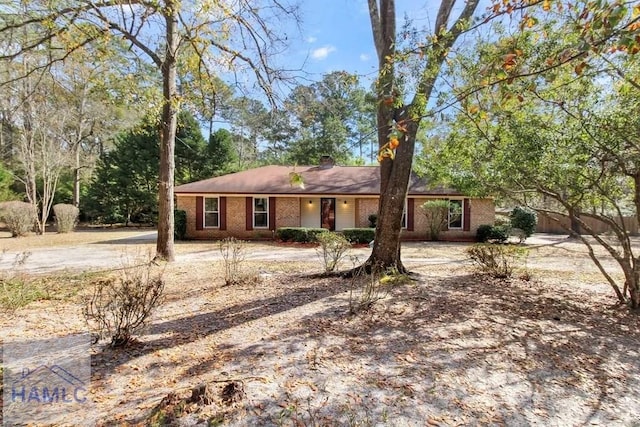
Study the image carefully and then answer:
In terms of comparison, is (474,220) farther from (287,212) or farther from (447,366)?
(447,366)

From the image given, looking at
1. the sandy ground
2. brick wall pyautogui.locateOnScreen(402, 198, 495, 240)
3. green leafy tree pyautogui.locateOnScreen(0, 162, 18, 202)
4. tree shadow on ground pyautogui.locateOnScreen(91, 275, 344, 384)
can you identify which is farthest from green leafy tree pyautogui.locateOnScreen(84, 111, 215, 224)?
tree shadow on ground pyautogui.locateOnScreen(91, 275, 344, 384)

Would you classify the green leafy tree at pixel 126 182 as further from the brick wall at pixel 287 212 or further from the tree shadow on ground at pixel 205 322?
the tree shadow on ground at pixel 205 322

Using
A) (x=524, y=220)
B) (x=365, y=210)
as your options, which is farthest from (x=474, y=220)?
(x=365, y=210)

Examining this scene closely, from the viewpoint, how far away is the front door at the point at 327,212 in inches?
675

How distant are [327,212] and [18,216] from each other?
14.6m

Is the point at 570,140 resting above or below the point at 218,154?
below

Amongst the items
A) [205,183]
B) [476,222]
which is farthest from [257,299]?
[476,222]

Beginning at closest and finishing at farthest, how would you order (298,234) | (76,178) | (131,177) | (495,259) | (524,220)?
(495,259), (298,234), (524,220), (76,178), (131,177)

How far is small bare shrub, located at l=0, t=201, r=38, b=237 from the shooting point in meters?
15.8

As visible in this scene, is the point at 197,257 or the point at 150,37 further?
the point at 197,257

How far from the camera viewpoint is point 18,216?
52.2 ft

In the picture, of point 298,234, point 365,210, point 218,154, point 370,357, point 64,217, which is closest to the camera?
A: point 370,357

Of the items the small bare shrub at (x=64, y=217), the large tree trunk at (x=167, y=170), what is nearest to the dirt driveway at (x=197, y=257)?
the large tree trunk at (x=167, y=170)

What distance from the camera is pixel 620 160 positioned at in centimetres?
457
